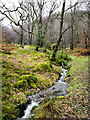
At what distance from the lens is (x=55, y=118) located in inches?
134

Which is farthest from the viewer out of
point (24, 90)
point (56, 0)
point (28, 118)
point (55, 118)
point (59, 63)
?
point (56, 0)

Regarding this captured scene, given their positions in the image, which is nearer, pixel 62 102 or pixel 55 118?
pixel 55 118

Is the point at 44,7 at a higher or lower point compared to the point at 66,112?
higher

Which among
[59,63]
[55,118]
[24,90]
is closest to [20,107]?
[24,90]

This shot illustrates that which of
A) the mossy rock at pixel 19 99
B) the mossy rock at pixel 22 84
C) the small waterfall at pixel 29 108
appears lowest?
the small waterfall at pixel 29 108

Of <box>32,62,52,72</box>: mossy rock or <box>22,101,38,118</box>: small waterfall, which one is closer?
<box>22,101,38,118</box>: small waterfall

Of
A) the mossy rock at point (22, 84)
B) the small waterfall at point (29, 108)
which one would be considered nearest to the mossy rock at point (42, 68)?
the mossy rock at point (22, 84)

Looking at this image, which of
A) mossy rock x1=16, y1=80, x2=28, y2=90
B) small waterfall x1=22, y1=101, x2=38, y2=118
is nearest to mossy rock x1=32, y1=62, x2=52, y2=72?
mossy rock x1=16, y1=80, x2=28, y2=90

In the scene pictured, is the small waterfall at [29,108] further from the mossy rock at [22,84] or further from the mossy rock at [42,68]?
the mossy rock at [42,68]

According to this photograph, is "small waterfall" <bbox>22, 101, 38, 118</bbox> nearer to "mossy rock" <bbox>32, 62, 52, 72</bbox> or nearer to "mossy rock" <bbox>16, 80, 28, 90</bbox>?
"mossy rock" <bbox>16, 80, 28, 90</bbox>

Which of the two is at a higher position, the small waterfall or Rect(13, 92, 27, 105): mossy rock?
Rect(13, 92, 27, 105): mossy rock

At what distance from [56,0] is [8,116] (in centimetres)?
1515

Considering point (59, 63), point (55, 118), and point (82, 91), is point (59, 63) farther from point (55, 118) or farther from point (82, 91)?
point (55, 118)

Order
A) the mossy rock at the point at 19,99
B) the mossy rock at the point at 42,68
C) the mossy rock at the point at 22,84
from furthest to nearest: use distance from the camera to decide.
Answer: the mossy rock at the point at 42,68 < the mossy rock at the point at 22,84 < the mossy rock at the point at 19,99
